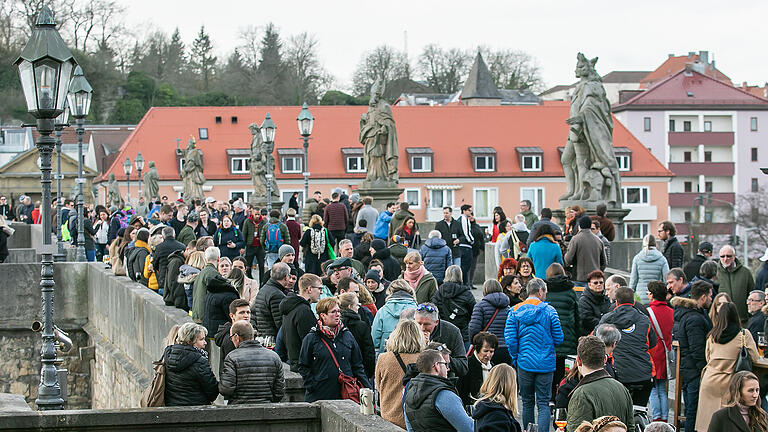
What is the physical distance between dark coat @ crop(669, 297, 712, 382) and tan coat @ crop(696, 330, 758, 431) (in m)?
0.35

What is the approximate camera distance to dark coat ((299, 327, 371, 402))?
923cm

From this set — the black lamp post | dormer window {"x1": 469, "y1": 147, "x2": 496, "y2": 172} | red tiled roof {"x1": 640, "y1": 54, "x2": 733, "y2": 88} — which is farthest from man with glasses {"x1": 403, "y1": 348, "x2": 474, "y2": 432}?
red tiled roof {"x1": 640, "y1": 54, "x2": 733, "y2": 88}

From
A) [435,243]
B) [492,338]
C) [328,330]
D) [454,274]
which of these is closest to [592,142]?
[435,243]

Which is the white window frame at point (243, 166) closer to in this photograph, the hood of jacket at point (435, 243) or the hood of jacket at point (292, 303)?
the hood of jacket at point (435, 243)

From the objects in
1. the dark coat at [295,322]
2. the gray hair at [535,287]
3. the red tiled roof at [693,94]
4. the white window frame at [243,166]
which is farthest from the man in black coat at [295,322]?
the red tiled roof at [693,94]

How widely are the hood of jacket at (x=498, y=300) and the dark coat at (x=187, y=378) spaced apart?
116 inches

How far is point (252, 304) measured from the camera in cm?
1173

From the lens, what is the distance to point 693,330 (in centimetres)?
1058

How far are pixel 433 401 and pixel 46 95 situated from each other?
5.03m

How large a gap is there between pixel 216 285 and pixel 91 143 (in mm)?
73602

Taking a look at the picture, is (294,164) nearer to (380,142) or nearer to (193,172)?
(193,172)

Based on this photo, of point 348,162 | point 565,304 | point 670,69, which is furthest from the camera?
point 670,69

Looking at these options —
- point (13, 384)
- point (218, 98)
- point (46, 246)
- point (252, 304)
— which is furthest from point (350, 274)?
point (218, 98)

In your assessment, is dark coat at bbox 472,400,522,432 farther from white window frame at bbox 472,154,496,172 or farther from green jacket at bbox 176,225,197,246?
white window frame at bbox 472,154,496,172
